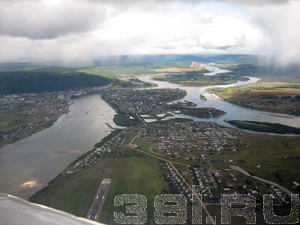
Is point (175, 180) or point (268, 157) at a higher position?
point (268, 157)

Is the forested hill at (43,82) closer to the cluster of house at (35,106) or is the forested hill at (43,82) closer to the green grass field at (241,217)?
the cluster of house at (35,106)

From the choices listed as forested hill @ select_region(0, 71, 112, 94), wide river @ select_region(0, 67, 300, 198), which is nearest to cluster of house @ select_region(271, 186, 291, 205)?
wide river @ select_region(0, 67, 300, 198)

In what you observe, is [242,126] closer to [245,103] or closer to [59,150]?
[245,103]

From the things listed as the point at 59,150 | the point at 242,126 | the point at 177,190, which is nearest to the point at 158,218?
the point at 177,190

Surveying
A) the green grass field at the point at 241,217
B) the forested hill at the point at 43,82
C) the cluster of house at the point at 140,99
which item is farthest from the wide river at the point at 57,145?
the forested hill at the point at 43,82

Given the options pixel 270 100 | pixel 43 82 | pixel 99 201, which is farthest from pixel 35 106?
pixel 270 100

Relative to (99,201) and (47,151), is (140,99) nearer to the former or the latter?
(47,151)
